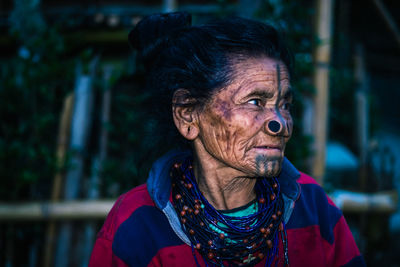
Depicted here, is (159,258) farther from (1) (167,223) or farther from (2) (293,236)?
(2) (293,236)

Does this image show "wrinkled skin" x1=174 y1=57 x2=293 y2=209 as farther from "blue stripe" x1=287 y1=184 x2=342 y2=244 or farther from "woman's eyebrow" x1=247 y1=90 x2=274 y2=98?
"blue stripe" x1=287 y1=184 x2=342 y2=244

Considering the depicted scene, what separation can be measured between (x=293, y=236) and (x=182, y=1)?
16.0ft

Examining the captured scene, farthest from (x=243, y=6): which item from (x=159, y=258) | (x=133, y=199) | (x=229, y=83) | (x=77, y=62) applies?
(x=159, y=258)

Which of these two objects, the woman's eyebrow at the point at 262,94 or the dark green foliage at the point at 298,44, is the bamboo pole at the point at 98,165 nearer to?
the dark green foliage at the point at 298,44

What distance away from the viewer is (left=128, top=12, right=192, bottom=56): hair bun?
1.61 m

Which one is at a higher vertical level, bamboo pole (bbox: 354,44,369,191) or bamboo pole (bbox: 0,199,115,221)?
bamboo pole (bbox: 354,44,369,191)

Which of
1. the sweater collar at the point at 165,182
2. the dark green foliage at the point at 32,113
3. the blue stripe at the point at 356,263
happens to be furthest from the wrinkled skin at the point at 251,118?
the dark green foliage at the point at 32,113

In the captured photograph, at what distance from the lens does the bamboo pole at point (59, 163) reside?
2852 mm

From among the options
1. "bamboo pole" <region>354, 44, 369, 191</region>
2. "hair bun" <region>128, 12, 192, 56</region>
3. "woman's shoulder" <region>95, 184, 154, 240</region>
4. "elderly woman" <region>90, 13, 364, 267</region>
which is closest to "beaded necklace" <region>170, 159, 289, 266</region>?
"elderly woman" <region>90, 13, 364, 267</region>

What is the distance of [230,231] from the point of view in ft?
4.67

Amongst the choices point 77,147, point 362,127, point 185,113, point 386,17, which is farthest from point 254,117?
point 362,127

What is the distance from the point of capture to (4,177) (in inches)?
114

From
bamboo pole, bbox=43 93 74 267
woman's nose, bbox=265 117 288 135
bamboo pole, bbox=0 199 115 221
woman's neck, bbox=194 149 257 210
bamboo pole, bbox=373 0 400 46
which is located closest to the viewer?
woman's nose, bbox=265 117 288 135

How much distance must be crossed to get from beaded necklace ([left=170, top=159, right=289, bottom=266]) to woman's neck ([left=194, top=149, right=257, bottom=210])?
3.8 inches
